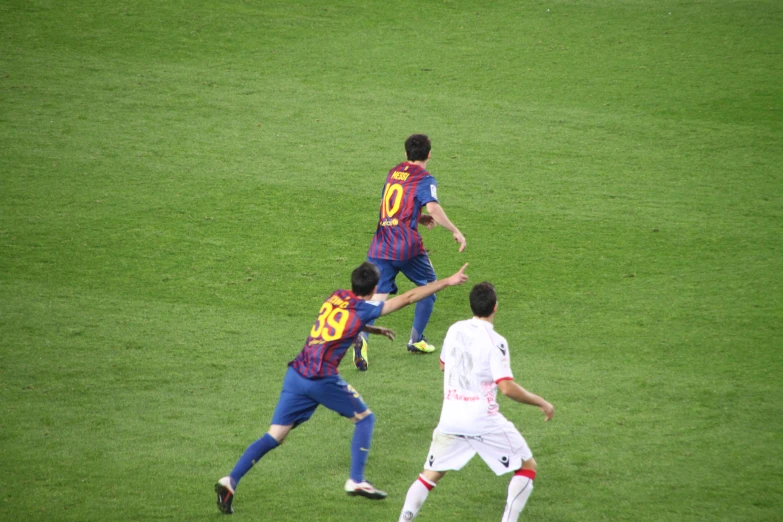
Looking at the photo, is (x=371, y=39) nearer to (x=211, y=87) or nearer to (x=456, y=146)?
(x=211, y=87)

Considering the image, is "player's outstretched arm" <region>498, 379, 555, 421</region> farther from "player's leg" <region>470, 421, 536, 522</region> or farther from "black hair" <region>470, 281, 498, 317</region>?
"black hair" <region>470, 281, 498, 317</region>

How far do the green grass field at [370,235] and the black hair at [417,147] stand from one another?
183 centimetres

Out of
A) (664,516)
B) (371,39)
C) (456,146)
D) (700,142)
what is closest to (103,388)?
(664,516)

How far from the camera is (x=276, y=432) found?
4.93 meters

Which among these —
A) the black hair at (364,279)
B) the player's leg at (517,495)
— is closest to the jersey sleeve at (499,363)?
the player's leg at (517,495)

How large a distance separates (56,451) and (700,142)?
9966 mm

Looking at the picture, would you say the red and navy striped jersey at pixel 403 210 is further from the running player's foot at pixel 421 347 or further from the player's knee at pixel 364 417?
the player's knee at pixel 364 417

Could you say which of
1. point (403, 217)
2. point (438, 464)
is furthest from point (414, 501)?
point (403, 217)

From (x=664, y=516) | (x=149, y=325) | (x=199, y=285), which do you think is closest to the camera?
(x=664, y=516)

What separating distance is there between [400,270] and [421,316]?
0.48 metres

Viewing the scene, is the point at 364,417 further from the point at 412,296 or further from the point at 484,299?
the point at 484,299

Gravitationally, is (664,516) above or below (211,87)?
below

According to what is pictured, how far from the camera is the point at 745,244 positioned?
30.2ft

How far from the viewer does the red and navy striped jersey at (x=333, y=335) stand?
4.93 meters
